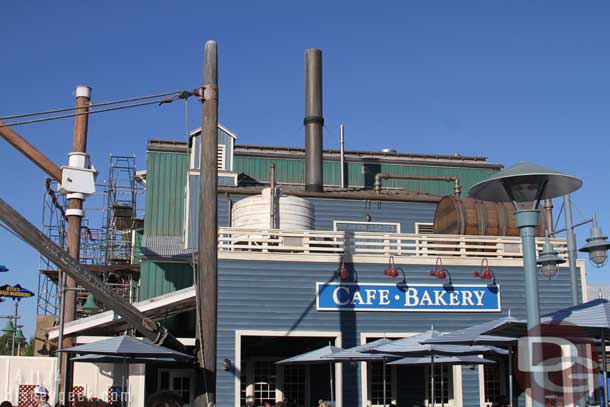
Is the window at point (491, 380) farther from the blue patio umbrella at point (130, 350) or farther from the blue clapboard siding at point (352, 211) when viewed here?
the blue patio umbrella at point (130, 350)

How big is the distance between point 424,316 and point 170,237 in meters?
11.2

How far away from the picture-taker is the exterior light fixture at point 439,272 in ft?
63.3

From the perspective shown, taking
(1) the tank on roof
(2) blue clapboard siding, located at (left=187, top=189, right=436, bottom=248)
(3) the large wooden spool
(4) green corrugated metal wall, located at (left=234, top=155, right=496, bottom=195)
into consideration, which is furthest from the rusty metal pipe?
(1) the tank on roof

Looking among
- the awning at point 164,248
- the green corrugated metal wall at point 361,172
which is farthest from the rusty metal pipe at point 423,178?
the awning at point 164,248

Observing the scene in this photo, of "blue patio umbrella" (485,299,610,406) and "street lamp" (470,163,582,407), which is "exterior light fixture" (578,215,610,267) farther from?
"street lamp" (470,163,582,407)

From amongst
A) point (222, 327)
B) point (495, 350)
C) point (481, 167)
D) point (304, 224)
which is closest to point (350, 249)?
point (304, 224)

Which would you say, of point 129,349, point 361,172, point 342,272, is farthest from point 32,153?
point 361,172

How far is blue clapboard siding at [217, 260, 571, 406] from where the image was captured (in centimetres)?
1818

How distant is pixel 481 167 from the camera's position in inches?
1182

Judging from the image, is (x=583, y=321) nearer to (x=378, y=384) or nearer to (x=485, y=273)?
(x=485, y=273)

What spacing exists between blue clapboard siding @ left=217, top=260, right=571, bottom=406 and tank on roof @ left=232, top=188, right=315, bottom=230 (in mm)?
2094

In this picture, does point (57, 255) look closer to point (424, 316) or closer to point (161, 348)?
point (161, 348)

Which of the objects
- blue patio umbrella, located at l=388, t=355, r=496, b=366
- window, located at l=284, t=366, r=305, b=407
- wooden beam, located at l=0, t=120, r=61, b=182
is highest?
wooden beam, located at l=0, t=120, r=61, b=182

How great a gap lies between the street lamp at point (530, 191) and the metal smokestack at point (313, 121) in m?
15.8
